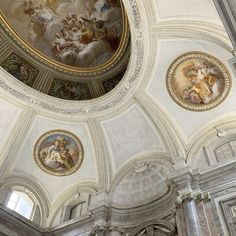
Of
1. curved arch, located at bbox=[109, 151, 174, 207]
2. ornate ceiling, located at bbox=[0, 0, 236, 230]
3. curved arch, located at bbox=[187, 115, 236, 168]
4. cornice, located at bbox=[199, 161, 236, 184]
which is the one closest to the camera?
cornice, located at bbox=[199, 161, 236, 184]

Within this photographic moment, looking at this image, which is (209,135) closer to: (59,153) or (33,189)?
(59,153)

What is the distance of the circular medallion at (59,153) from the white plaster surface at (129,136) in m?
1.92

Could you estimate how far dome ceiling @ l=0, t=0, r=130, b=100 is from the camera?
57.5ft

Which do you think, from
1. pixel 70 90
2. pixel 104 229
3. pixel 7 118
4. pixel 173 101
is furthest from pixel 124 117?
pixel 7 118

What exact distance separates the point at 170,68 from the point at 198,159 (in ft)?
14.5

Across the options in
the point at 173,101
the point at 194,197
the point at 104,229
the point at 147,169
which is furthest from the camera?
the point at 147,169

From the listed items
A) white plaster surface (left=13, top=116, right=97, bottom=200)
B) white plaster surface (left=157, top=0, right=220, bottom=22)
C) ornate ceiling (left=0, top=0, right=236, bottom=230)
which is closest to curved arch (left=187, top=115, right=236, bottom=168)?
ornate ceiling (left=0, top=0, right=236, bottom=230)

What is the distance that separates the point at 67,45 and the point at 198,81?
8371 mm

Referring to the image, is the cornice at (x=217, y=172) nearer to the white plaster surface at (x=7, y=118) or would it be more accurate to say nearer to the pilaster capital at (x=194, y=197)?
the pilaster capital at (x=194, y=197)

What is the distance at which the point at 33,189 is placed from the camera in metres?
17.4

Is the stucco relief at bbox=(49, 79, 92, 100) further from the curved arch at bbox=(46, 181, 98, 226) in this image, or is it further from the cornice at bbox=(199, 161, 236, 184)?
the cornice at bbox=(199, 161, 236, 184)

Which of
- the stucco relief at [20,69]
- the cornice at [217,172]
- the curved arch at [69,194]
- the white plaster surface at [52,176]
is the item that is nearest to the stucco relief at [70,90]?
the stucco relief at [20,69]

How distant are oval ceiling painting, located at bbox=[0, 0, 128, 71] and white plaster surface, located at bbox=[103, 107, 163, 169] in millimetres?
3389

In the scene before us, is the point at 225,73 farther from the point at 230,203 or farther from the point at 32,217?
the point at 32,217
